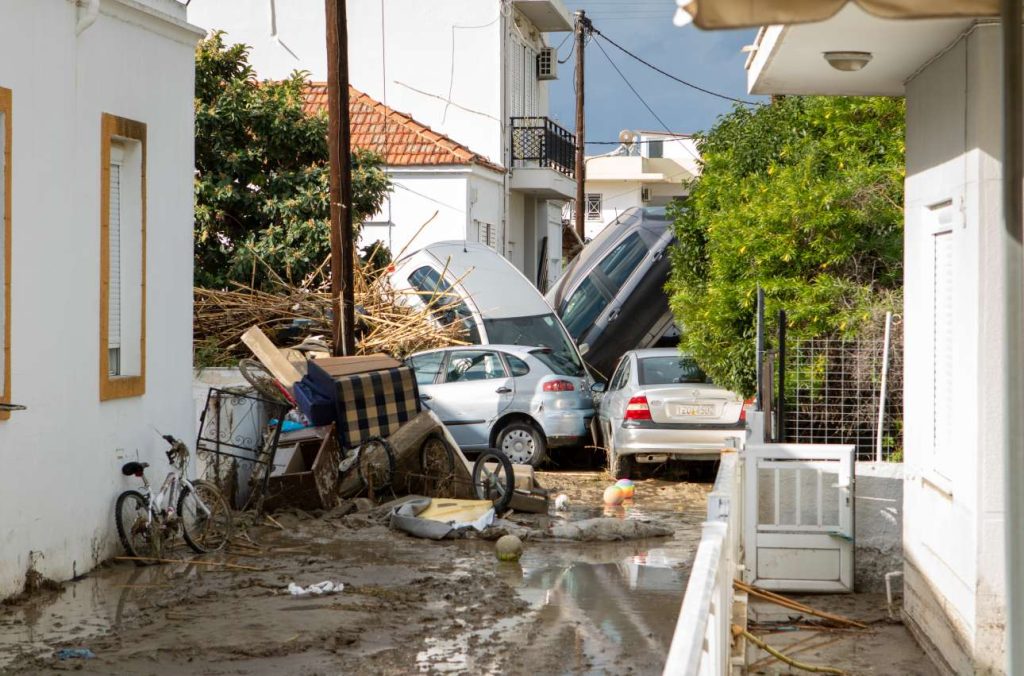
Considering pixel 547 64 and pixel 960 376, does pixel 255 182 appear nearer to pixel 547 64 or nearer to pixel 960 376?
pixel 960 376

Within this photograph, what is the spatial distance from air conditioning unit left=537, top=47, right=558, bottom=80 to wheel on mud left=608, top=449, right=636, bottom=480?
70.4 ft

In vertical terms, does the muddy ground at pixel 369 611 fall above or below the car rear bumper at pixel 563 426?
below

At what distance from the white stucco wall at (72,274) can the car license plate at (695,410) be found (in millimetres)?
6343

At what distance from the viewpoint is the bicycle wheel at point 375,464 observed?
1434 cm

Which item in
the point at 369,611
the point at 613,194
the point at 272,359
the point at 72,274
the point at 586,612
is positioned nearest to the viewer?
the point at 369,611

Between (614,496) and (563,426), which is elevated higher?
(563,426)

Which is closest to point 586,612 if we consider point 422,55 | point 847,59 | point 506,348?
point 847,59

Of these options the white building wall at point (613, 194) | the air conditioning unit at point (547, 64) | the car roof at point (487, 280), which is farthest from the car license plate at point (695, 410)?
the white building wall at point (613, 194)

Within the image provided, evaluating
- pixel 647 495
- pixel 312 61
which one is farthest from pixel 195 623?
pixel 312 61

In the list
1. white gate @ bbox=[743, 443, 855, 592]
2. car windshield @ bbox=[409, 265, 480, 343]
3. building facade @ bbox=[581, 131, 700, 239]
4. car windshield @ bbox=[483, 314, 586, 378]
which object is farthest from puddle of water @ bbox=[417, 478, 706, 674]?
building facade @ bbox=[581, 131, 700, 239]

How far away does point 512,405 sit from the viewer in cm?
1828

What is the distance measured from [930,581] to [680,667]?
19.5 ft

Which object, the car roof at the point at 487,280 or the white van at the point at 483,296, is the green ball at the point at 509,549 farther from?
the car roof at the point at 487,280

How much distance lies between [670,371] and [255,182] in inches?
295
